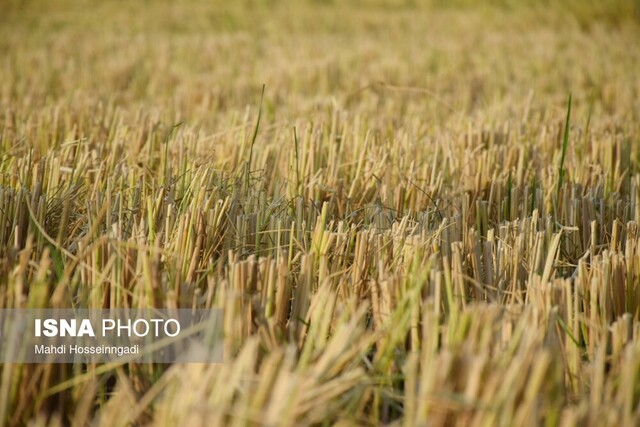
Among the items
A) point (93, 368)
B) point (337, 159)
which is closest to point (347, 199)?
point (337, 159)

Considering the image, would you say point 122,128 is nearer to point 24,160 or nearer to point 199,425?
point 24,160

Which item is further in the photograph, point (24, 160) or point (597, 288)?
point (24, 160)

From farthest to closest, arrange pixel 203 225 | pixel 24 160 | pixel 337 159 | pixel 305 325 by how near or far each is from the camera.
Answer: pixel 337 159, pixel 24 160, pixel 203 225, pixel 305 325

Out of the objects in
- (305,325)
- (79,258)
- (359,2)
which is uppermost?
(359,2)

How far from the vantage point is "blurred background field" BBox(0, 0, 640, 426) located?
870 mm

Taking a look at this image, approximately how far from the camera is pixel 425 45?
5047 mm

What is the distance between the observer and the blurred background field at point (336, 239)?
87 cm

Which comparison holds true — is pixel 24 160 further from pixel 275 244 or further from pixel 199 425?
pixel 199 425

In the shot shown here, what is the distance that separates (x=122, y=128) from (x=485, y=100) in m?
1.99

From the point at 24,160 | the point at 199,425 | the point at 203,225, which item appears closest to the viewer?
the point at 199,425

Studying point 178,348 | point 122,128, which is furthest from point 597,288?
point 122,128

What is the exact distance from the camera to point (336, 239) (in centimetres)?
137

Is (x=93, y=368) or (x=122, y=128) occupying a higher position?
(x=122, y=128)

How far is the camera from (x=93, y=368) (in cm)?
100
